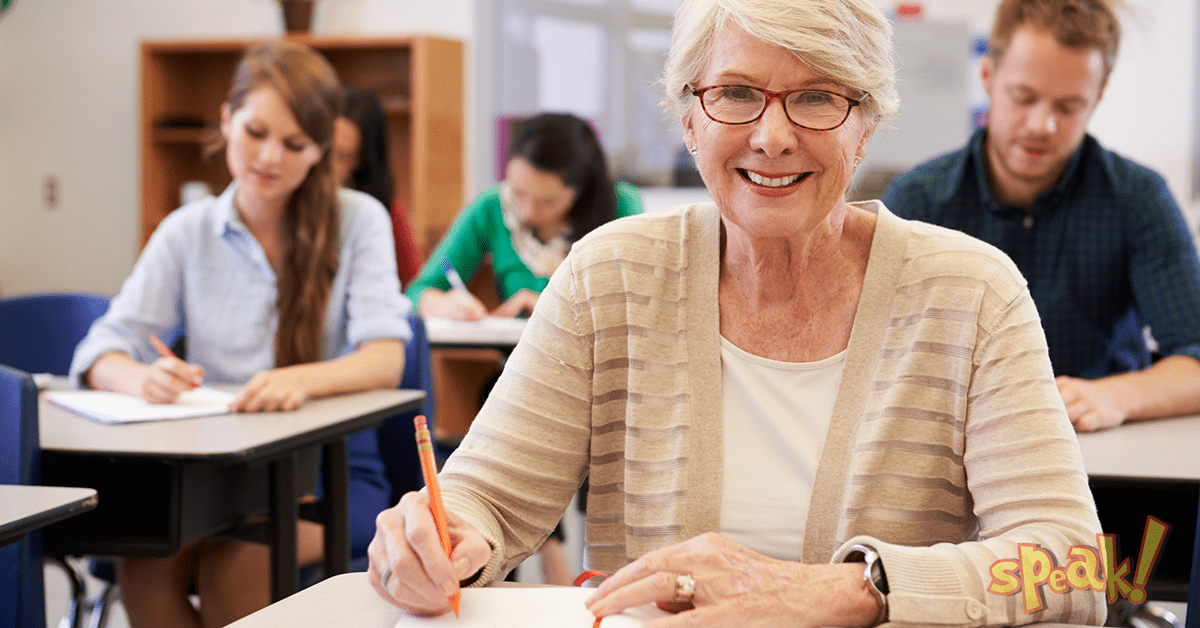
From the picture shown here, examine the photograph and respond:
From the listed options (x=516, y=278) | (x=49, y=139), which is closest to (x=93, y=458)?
(x=516, y=278)

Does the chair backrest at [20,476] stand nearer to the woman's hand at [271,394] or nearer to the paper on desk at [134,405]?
the paper on desk at [134,405]

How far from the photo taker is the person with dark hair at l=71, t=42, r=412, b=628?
216cm

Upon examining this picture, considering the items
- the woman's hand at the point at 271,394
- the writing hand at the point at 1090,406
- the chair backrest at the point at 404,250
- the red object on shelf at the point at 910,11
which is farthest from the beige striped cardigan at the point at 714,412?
the red object on shelf at the point at 910,11

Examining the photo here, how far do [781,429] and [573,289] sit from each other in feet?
0.93

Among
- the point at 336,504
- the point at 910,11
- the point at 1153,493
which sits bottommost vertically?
the point at 336,504

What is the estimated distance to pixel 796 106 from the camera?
107cm

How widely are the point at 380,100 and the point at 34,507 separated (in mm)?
3995

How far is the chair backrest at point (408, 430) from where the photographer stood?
217cm

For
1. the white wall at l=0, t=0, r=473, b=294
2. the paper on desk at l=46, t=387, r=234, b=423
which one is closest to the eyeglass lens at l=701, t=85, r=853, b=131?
the paper on desk at l=46, t=387, r=234, b=423

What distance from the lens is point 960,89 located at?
4.54 metres

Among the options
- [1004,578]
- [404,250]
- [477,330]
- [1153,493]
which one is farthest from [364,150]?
[1004,578]

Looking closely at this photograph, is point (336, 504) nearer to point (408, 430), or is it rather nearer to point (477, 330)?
point (408, 430)

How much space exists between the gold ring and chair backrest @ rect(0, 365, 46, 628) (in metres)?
1.10

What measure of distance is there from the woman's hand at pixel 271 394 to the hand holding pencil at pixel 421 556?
3.29 feet
